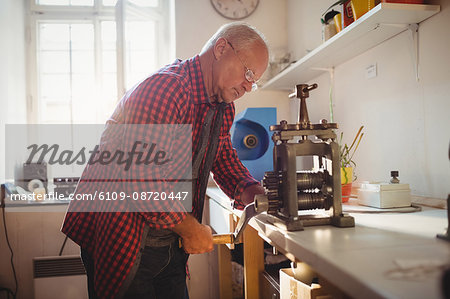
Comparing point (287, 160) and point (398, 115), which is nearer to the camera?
point (287, 160)

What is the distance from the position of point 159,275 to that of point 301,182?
634mm

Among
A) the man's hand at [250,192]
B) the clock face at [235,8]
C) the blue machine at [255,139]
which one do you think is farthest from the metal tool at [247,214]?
the clock face at [235,8]

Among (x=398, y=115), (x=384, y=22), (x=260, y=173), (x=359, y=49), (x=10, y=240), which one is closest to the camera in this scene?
(x=384, y=22)

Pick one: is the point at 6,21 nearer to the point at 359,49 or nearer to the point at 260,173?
the point at 260,173

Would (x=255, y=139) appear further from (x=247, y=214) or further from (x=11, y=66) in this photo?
(x=11, y=66)

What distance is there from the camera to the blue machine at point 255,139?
2.29 meters

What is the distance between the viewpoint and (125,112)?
1063 millimetres

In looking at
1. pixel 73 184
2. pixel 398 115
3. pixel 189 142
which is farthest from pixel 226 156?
pixel 73 184

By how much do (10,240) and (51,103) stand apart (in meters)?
1.19

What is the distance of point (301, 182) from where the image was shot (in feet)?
3.29

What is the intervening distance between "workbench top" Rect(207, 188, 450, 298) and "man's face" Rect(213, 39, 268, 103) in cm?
49

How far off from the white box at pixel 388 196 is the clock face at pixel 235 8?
212 cm

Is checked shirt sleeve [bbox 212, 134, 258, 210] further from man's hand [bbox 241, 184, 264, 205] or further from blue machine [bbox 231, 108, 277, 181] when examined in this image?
blue machine [bbox 231, 108, 277, 181]

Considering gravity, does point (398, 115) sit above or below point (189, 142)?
above
